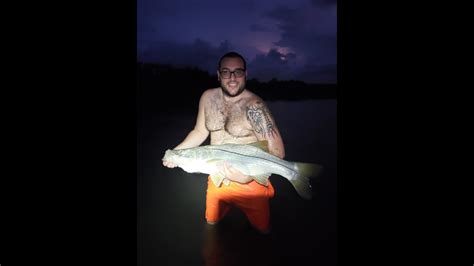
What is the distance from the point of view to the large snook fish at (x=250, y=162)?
1.81 m

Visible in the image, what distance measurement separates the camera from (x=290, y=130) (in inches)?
85.6

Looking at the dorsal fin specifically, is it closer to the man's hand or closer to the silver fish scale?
the silver fish scale

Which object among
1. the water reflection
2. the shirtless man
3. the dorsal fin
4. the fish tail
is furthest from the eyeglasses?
the water reflection

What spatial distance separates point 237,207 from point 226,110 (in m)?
0.62

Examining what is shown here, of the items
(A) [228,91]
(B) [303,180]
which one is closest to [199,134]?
(A) [228,91]

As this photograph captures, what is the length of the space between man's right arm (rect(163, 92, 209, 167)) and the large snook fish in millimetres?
162

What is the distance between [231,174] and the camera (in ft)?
6.13

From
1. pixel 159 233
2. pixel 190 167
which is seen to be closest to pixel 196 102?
pixel 190 167

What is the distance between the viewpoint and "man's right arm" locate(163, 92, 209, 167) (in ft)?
6.49

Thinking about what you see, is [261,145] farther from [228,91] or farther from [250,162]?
[228,91]

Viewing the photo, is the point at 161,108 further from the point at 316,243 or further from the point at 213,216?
the point at 316,243

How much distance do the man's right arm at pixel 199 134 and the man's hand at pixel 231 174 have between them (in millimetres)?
260

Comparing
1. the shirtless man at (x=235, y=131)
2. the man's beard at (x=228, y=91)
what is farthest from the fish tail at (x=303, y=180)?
the man's beard at (x=228, y=91)

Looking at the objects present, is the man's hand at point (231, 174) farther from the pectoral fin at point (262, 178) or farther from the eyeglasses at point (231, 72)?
the eyeglasses at point (231, 72)
